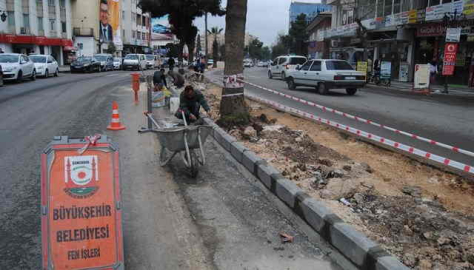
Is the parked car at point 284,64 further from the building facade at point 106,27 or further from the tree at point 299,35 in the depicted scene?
the tree at point 299,35

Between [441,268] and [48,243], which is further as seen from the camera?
[441,268]

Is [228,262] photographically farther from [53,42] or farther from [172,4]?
[53,42]

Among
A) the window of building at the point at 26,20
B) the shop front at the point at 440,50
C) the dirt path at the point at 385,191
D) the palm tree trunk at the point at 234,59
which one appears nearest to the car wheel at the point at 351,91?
the shop front at the point at 440,50

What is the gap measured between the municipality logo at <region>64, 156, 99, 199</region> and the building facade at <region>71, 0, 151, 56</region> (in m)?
61.1

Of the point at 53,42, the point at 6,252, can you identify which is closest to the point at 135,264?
the point at 6,252

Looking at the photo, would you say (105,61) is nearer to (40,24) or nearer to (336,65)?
(40,24)

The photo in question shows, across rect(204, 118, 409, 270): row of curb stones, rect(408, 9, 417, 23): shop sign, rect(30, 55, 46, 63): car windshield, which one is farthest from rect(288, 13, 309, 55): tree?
rect(204, 118, 409, 270): row of curb stones

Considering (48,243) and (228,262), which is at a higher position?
(48,243)

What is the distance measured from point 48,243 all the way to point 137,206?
1.95 metres

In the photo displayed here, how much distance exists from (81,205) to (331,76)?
16.9 m

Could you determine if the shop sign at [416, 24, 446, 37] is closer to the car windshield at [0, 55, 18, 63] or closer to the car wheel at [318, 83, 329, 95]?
the car wheel at [318, 83, 329, 95]

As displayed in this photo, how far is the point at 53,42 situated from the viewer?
170ft

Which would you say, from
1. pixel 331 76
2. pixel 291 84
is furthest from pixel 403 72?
pixel 331 76

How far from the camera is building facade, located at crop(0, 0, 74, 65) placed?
45.3 m
